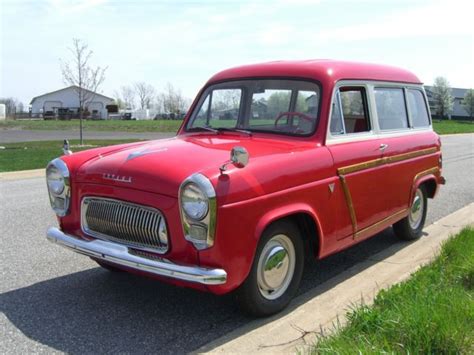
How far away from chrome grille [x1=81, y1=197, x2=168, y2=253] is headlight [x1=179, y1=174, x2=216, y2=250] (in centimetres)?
21

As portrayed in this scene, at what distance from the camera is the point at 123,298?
4.09m

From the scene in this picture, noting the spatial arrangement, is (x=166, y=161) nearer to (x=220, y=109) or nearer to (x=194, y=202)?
(x=194, y=202)

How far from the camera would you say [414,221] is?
5953mm

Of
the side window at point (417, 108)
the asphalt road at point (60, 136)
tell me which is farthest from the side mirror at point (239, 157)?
the asphalt road at point (60, 136)

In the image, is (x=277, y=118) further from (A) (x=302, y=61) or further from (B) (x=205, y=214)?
(B) (x=205, y=214)

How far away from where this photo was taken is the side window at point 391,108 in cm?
520

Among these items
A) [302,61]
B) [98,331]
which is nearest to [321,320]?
[98,331]

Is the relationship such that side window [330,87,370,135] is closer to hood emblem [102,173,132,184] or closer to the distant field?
hood emblem [102,173,132,184]

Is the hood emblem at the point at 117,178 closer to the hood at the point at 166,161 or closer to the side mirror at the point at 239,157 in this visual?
the hood at the point at 166,161

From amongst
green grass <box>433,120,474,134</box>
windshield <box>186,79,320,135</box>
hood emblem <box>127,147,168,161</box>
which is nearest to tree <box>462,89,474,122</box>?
green grass <box>433,120,474,134</box>

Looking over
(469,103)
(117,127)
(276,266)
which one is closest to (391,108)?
(276,266)

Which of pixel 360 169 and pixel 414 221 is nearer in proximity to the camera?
pixel 360 169

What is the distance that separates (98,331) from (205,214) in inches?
44.6

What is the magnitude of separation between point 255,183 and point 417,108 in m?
3.44
